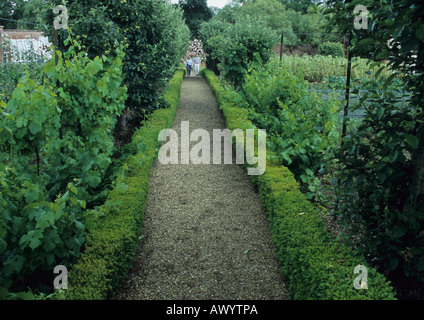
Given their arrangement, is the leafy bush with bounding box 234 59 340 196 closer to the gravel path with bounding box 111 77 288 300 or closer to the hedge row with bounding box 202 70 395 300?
the hedge row with bounding box 202 70 395 300

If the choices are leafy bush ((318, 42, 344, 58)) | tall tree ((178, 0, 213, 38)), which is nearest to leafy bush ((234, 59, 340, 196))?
leafy bush ((318, 42, 344, 58))

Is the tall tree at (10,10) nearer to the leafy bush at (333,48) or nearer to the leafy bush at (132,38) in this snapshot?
the leafy bush at (333,48)

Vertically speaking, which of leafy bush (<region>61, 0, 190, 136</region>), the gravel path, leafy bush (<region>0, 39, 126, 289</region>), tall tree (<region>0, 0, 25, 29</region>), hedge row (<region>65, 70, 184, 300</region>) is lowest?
the gravel path

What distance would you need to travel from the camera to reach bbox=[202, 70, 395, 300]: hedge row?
2.62 meters

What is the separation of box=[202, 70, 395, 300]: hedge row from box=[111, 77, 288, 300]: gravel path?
0.27 meters

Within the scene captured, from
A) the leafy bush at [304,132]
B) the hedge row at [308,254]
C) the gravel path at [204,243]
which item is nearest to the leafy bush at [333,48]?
the leafy bush at [304,132]

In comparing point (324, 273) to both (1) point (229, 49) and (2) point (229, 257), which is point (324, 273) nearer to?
(2) point (229, 257)

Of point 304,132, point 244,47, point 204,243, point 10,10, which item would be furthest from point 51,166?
point 10,10

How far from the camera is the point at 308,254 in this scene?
10.2ft

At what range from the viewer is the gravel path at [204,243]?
3.38 metres

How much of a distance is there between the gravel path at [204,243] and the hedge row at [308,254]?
0.88 feet

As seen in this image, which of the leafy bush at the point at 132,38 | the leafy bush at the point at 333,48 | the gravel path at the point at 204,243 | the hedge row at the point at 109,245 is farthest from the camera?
the leafy bush at the point at 333,48

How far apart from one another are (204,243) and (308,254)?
1374 mm

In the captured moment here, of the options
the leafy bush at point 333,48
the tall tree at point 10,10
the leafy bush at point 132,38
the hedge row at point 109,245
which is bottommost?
the hedge row at point 109,245
